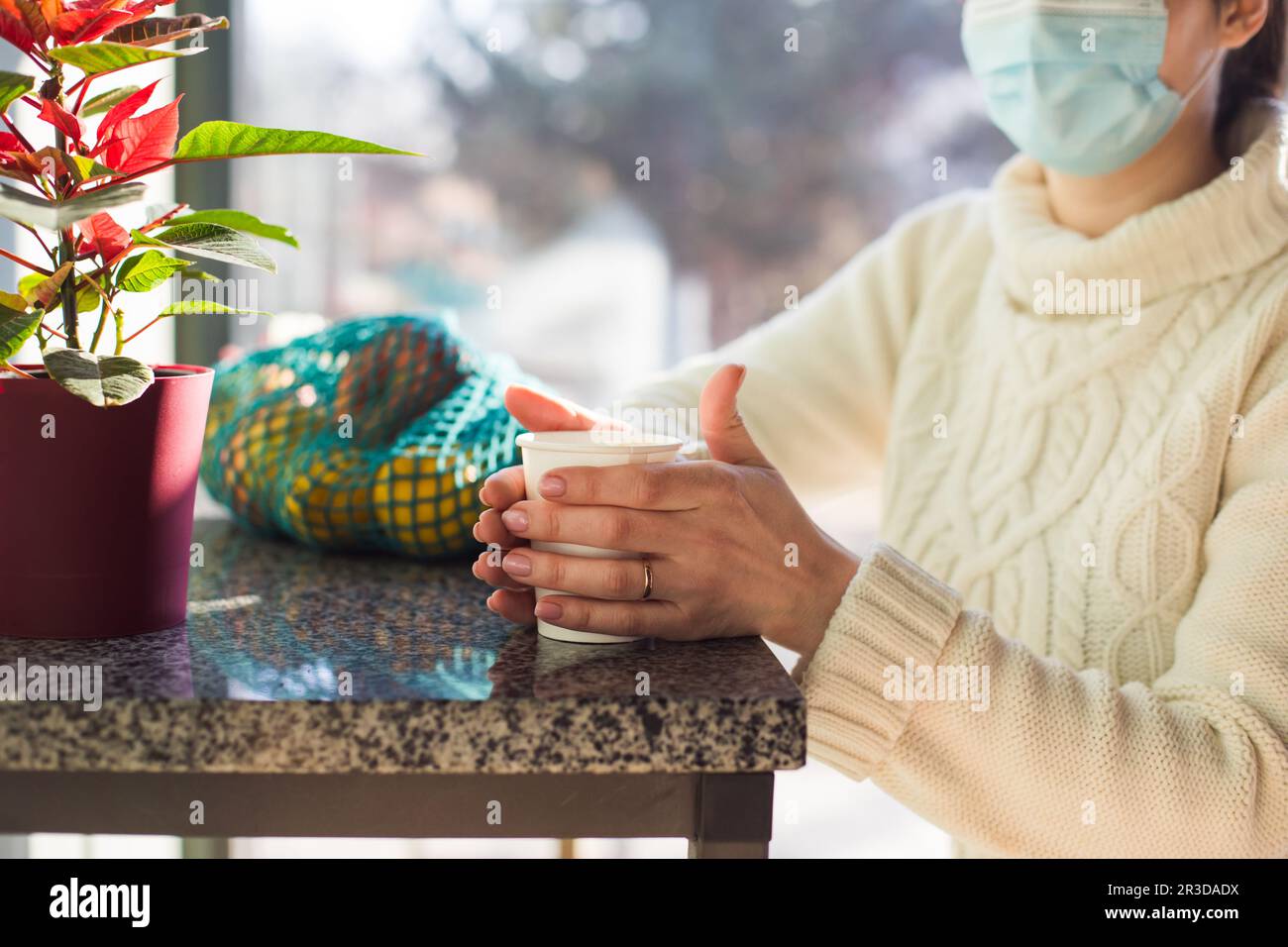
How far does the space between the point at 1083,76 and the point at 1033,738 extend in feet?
2.11

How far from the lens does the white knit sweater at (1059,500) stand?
2.22 feet

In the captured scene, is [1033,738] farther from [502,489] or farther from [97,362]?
[97,362]

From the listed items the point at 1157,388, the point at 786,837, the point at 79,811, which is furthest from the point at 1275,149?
the point at 786,837

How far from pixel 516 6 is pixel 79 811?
169 centimetres

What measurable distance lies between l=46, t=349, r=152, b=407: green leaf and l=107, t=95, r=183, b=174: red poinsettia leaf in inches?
4.4

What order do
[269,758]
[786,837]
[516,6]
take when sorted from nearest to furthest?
[269,758] < [516,6] < [786,837]

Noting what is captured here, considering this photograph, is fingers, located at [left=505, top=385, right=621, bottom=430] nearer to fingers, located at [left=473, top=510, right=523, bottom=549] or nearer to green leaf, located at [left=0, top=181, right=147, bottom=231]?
fingers, located at [left=473, top=510, right=523, bottom=549]

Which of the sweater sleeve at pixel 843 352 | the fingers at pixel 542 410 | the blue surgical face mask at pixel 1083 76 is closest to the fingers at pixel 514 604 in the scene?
the fingers at pixel 542 410

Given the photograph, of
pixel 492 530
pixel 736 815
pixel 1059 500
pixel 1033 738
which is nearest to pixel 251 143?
pixel 492 530

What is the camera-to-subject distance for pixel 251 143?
23.6 inches

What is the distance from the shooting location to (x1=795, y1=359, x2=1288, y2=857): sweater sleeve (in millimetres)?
662

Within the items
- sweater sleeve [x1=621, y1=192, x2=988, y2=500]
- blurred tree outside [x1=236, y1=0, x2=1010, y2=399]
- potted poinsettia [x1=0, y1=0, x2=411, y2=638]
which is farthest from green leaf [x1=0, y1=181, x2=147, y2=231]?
blurred tree outside [x1=236, y1=0, x2=1010, y2=399]
